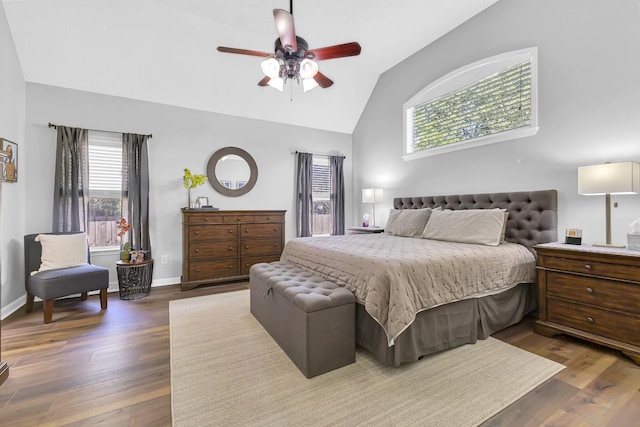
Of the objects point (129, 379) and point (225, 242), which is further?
point (225, 242)

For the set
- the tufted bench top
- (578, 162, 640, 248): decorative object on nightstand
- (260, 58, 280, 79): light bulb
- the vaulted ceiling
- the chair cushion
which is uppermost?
the vaulted ceiling

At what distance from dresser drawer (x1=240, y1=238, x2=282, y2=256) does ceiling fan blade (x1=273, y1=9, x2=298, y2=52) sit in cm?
304

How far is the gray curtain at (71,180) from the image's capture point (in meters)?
3.60

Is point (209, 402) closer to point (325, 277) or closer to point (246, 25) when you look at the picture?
point (325, 277)

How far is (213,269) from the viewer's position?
419 cm

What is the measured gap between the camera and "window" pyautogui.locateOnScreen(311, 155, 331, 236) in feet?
18.7

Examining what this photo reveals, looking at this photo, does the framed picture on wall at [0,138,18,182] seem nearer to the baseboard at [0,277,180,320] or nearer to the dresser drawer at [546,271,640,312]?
the baseboard at [0,277,180,320]

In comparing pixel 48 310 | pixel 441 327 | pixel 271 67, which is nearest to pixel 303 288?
pixel 441 327

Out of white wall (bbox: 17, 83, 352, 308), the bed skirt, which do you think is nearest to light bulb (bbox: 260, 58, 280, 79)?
the bed skirt

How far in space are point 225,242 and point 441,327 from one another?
10.7 feet

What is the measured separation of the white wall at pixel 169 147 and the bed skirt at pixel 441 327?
3.45 m

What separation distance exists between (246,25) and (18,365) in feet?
13.7

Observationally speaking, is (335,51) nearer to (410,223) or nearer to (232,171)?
(410,223)

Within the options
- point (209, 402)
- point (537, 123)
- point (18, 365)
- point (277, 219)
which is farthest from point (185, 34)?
point (537, 123)
